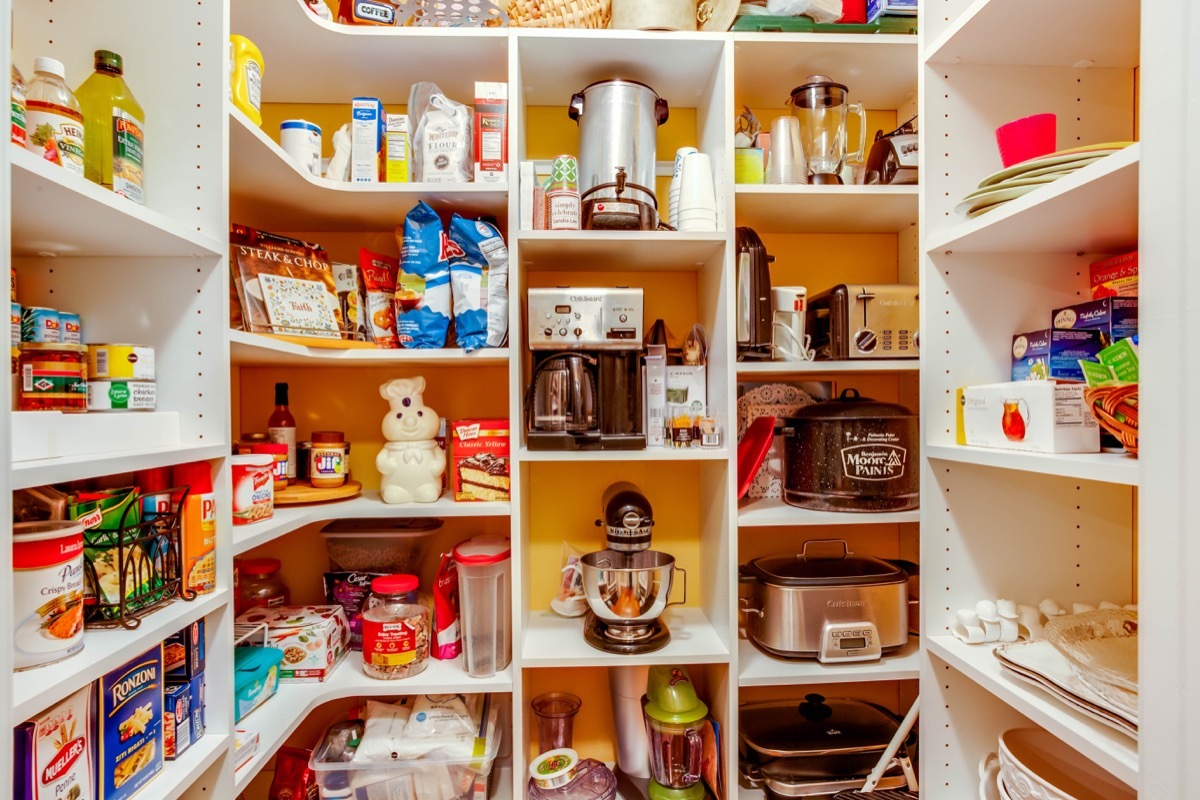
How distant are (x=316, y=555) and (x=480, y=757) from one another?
2.37 feet

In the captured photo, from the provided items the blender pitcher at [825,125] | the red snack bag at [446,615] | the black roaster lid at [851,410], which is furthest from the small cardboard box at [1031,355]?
the red snack bag at [446,615]

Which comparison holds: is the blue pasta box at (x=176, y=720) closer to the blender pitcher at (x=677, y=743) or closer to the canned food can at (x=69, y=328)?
the canned food can at (x=69, y=328)

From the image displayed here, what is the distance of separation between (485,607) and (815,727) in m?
0.90

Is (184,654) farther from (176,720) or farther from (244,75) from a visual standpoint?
(244,75)

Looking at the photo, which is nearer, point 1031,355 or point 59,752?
point 59,752

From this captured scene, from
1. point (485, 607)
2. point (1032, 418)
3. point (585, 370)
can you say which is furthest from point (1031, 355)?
point (485, 607)

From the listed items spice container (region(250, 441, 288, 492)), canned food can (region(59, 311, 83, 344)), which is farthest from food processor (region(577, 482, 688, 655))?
→ canned food can (region(59, 311, 83, 344))

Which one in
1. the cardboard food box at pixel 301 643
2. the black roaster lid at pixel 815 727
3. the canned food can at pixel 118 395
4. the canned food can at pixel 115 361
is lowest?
the black roaster lid at pixel 815 727

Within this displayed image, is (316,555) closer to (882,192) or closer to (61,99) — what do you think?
(61,99)

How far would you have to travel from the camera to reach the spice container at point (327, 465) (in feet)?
4.87

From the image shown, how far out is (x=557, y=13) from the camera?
4.76 ft

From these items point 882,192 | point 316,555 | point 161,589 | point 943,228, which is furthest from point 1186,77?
point 316,555

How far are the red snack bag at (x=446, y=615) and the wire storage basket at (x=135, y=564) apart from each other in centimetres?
62

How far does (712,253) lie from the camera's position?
1.53 m
